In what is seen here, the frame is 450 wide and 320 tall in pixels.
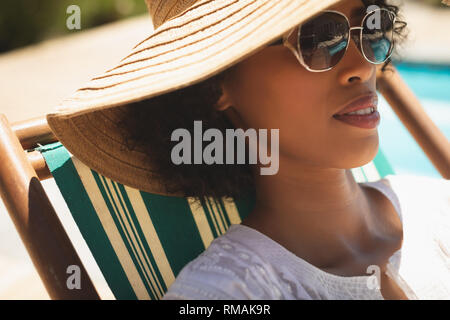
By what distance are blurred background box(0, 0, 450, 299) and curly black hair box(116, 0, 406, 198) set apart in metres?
0.85

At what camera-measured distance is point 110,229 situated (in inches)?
60.9

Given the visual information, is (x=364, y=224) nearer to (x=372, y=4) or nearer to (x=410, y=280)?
(x=410, y=280)

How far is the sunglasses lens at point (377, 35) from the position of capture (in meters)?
1.22

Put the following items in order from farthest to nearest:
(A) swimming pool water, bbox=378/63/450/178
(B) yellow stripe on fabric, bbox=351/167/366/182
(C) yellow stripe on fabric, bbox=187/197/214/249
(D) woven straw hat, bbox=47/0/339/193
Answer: (A) swimming pool water, bbox=378/63/450/178
(B) yellow stripe on fabric, bbox=351/167/366/182
(C) yellow stripe on fabric, bbox=187/197/214/249
(D) woven straw hat, bbox=47/0/339/193

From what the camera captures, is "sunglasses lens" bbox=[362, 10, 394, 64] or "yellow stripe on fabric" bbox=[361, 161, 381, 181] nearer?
"sunglasses lens" bbox=[362, 10, 394, 64]

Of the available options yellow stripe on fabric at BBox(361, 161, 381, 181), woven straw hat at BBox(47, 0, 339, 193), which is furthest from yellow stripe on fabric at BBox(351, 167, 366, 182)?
woven straw hat at BBox(47, 0, 339, 193)

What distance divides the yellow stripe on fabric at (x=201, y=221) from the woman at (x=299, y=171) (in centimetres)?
8

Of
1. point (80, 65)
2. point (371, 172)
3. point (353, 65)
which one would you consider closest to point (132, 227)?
point (353, 65)

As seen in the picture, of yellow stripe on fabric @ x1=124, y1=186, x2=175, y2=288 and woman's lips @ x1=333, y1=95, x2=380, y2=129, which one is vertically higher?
woman's lips @ x1=333, y1=95, x2=380, y2=129

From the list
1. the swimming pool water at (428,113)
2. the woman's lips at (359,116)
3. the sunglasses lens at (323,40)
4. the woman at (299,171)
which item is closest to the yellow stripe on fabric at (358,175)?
the woman at (299,171)

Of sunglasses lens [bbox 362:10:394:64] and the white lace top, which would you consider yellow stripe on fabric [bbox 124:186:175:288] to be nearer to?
the white lace top

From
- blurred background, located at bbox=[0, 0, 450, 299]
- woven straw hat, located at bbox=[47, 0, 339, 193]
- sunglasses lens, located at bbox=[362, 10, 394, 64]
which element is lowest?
blurred background, located at bbox=[0, 0, 450, 299]

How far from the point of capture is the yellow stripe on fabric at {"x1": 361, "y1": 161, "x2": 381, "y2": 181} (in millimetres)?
1901

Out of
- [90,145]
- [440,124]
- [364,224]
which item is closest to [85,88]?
[90,145]
